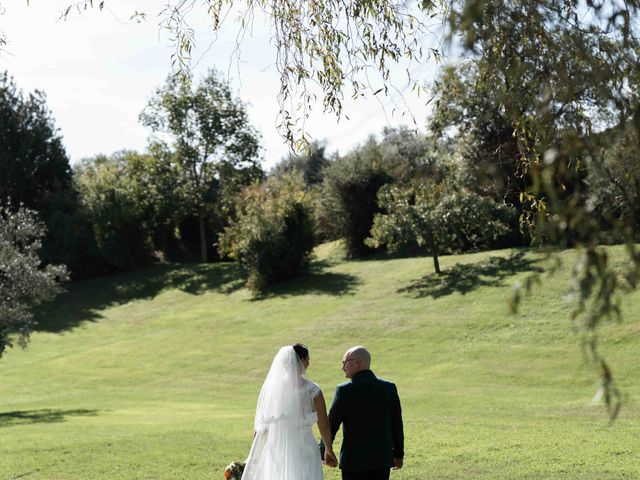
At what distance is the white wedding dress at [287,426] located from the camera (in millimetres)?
9148

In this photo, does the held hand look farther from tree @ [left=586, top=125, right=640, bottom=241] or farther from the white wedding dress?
tree @ [left=586, top=125, right=640, bottom=241]

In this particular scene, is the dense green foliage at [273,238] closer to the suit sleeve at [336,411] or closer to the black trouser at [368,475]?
the suit sleeve at [336,411]

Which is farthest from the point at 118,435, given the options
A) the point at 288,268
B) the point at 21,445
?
the point at 288,268

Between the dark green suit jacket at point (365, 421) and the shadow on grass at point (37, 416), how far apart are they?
60.8ft

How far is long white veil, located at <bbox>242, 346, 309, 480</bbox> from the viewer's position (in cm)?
915

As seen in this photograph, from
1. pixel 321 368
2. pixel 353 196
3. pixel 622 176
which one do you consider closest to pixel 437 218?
pixel 321 368

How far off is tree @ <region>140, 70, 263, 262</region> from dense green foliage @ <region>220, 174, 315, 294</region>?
9718 mm

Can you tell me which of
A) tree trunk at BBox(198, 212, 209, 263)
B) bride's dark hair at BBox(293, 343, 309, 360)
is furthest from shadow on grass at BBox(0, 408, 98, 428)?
tree trunk at BBox(198, 212, 209, 263)

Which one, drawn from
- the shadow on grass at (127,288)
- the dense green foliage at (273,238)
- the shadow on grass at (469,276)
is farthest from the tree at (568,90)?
the shadow on grass at (127,288)

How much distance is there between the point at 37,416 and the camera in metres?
27.3

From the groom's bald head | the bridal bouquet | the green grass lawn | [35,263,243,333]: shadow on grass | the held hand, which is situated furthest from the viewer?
[35,263,243,333]: shadow on grass

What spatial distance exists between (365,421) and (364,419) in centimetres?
2

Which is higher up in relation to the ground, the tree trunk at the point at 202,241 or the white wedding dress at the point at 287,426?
the tree trunk at the point at 202,241

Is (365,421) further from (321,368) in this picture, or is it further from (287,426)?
(321,368)
